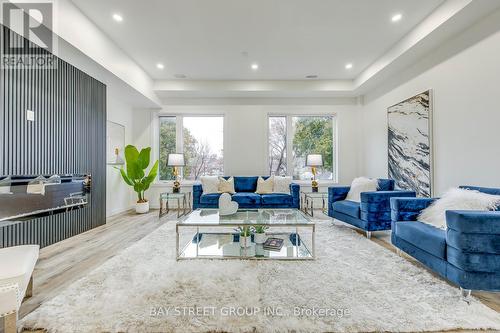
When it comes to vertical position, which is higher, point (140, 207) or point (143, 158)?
point (143, 158)

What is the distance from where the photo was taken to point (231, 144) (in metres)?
5.81

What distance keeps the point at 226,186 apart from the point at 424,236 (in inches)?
140

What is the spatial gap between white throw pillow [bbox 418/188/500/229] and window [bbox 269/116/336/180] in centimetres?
338

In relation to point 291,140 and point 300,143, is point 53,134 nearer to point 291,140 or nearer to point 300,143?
point 291,140

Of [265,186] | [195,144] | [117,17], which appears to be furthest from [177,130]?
[117,17]

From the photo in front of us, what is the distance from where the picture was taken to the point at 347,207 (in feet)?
12.4

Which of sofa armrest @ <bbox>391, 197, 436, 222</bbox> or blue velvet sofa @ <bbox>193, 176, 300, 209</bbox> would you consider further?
blue velvet sofa @ <bbox>193, 176, 300, 209</bbox>

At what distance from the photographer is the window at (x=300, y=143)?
5.92m

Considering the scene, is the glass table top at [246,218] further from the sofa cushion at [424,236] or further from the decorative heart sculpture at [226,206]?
the sofa cushion at [424,236]

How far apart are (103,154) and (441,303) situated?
16.1ft

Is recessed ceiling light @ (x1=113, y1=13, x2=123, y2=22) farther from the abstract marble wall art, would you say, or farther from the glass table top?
the abstract marble wall art

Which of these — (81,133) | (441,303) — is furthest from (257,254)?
(81,133)

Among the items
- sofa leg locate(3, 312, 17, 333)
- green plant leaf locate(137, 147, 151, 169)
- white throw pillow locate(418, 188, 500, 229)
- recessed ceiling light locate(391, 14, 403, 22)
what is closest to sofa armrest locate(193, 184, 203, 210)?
green plant leaf locate(137, 147, 151, 169)

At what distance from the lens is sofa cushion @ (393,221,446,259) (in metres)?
2.05
